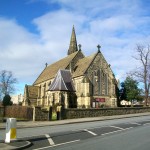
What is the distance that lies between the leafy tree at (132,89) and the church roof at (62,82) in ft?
46.7

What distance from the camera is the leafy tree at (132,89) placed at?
207 feet

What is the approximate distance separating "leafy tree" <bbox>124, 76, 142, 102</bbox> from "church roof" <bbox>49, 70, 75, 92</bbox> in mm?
14230

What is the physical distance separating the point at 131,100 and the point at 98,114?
2736 cm

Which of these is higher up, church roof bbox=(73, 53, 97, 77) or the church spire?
the church spire

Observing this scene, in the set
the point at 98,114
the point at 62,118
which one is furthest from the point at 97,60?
the point at 62,118

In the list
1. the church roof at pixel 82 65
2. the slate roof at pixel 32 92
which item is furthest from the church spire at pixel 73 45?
the church roof at pixel 82 65

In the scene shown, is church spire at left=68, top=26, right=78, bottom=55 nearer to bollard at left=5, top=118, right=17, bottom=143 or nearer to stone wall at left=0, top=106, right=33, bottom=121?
stone wall at left=0, top=106, right=33, bottom=121

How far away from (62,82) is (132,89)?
18.1 meters

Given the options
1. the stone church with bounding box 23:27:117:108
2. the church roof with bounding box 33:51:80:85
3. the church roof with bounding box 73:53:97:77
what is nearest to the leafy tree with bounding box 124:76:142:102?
the stone church with bounding box 23:27:117:108

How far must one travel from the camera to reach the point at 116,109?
4066cm

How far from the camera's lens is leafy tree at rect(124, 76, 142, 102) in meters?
63.0

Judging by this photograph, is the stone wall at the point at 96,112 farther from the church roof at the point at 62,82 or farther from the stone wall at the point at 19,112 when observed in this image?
the church roof at the point at 62,82

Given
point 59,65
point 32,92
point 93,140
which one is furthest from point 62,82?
point 93,140

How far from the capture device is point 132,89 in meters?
63.8
